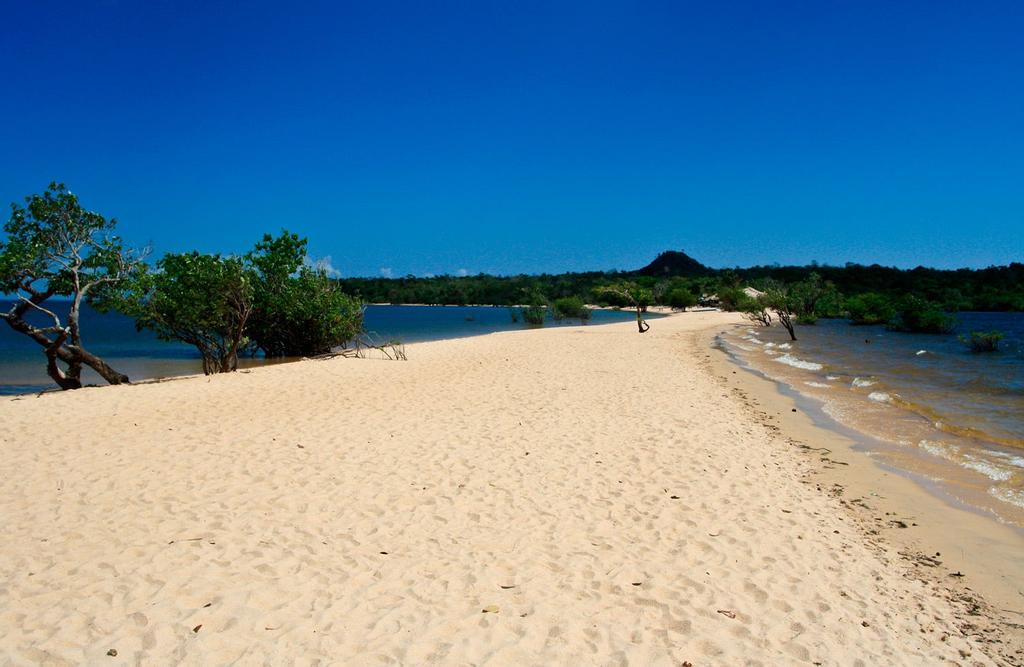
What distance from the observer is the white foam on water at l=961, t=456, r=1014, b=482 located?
8.59 m

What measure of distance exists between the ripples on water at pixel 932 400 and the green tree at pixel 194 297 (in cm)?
1801

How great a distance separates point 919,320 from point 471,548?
45411 millimetres

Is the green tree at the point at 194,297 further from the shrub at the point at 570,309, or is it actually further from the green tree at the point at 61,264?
the shrub at the point at 570,309

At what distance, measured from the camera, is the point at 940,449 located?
10148 millimetres

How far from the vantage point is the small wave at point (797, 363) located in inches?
846

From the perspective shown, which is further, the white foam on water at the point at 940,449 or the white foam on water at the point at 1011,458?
the white foam on water at the point at 940,449

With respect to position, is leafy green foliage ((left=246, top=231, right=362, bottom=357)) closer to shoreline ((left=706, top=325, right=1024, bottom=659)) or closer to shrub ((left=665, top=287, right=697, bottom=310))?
shoreline ((left=706, top=325, right=1024, bottom=659))

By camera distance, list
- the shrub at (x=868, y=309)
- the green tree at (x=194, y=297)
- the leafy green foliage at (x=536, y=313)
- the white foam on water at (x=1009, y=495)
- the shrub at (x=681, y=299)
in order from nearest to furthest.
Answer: the white foam on water at (x=1009, y=495) < the green tree at (x=194, y=297) < the shrub at (x=868, y=309) < the leafy green foliage at (x=536, y=313) < the shrub at (x=681, y=299)

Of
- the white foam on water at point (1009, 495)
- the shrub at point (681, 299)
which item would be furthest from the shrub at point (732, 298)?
the white foam on water at point (1009, 495)

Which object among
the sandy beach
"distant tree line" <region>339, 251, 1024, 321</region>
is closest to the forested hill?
"distant tree line" <region>339, 251, 1024, 321</region>

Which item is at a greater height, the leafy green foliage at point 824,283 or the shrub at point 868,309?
the leafy green foliage at point 824,283

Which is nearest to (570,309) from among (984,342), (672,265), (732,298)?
(732,298)

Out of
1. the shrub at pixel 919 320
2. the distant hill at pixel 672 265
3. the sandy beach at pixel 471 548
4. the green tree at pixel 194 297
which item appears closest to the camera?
the sandy beach at pixel 471 548

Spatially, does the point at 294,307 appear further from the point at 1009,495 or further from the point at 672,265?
the point at 672,265
